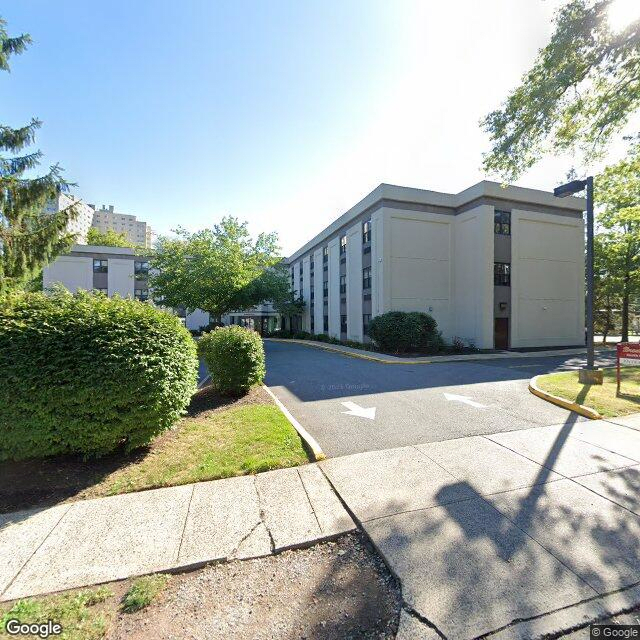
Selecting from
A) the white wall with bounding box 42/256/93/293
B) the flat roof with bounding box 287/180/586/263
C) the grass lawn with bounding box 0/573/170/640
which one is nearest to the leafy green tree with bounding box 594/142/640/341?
the flat roof with bounding box 287/180/586/263

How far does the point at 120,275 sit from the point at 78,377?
39.3 metres

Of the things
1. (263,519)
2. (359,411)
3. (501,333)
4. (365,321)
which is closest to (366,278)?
(365,321)

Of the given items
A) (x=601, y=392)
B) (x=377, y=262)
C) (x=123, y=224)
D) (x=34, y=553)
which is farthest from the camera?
(x=123, y=224)

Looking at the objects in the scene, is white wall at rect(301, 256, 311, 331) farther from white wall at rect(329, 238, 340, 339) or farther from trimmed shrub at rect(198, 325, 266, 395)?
trimmed shrub at rect(198, 325, 266, 395)

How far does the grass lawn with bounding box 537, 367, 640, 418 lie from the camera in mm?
7109

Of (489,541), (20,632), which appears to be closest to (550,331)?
(489,541)

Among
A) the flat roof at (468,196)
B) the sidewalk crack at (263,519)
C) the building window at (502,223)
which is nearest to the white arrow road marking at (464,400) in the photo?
the sidewalk crack at (263,519)

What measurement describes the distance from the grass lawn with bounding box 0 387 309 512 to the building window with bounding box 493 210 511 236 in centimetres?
2186

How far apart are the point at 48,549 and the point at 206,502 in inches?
56.4

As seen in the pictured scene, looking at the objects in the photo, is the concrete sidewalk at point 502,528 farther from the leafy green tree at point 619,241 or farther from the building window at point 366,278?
the leafy green tree at point 619,241

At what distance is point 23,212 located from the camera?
8.95 meters

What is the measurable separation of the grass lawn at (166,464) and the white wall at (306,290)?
30561 mm

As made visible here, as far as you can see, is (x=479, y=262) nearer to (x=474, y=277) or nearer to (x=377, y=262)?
(x=474, y=277)

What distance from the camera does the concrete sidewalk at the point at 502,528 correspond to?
7.63 ft
